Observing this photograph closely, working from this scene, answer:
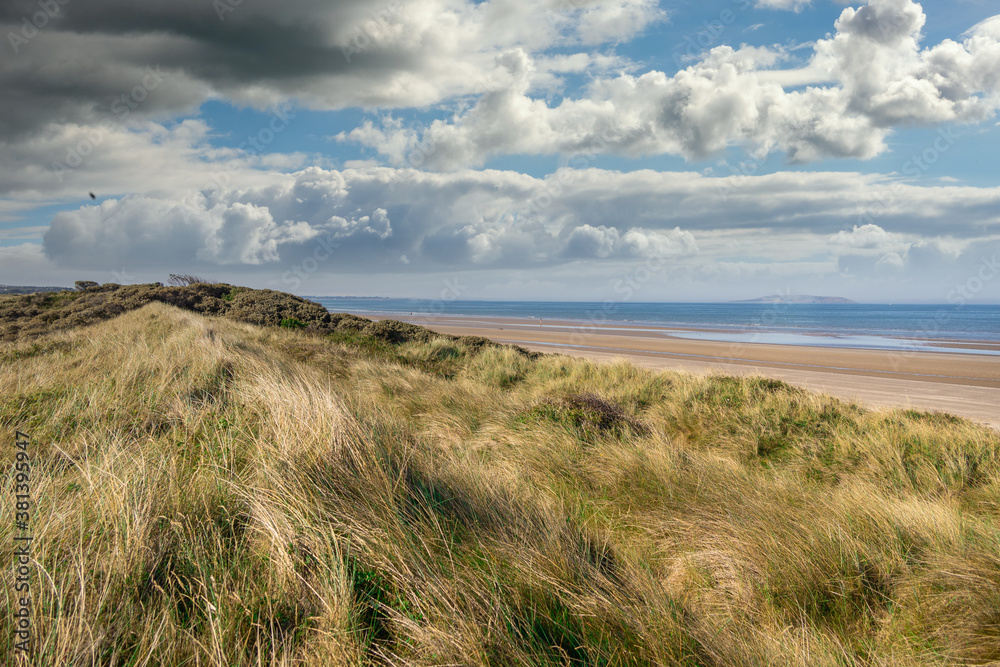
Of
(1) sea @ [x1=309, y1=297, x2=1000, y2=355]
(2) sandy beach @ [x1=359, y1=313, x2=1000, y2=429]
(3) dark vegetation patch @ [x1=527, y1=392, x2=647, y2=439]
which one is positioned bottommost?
(2) sandy beach @ [x1=359, y1=313, x2=1000, y2=429]

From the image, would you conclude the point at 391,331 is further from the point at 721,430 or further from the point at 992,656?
the point at 992,656

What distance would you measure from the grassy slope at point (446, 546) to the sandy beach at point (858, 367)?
9841mm

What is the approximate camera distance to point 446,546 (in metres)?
2.93

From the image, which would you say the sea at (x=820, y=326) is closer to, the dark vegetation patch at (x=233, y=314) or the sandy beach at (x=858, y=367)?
the sandy beach at (x=858, y=367)

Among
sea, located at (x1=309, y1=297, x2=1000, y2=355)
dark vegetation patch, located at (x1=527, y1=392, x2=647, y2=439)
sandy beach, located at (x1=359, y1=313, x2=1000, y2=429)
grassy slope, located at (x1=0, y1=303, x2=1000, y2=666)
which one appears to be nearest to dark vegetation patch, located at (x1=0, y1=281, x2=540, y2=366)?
dark vegetation patch, located at (x1=527, y1=392, x2=647, y2=439)

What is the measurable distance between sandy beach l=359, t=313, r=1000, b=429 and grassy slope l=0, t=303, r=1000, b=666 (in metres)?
9.84

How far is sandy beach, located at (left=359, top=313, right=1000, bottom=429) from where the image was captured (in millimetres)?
15344

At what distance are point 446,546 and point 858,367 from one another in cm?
2598

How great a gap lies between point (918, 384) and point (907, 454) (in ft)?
47.5

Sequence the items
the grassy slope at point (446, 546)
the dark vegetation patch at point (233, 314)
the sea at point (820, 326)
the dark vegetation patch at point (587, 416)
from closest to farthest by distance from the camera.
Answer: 1. the grassy slope at point (446, 546)
2. the dark vegetation patch at point (587, 416)
3. the dark vegetation patch at point (233, 314)
4. the sea at point (820, 326)

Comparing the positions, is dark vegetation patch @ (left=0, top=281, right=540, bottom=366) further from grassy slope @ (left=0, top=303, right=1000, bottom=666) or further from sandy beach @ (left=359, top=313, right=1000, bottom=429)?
grassy slope @ (left=0, top=303, right=1000, bottom=666)

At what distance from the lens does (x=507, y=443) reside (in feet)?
21.3

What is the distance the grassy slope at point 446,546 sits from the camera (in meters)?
2.38

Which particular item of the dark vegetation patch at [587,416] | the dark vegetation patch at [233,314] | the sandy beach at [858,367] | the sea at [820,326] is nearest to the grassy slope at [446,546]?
the dark vegetation patch at [587,416]
